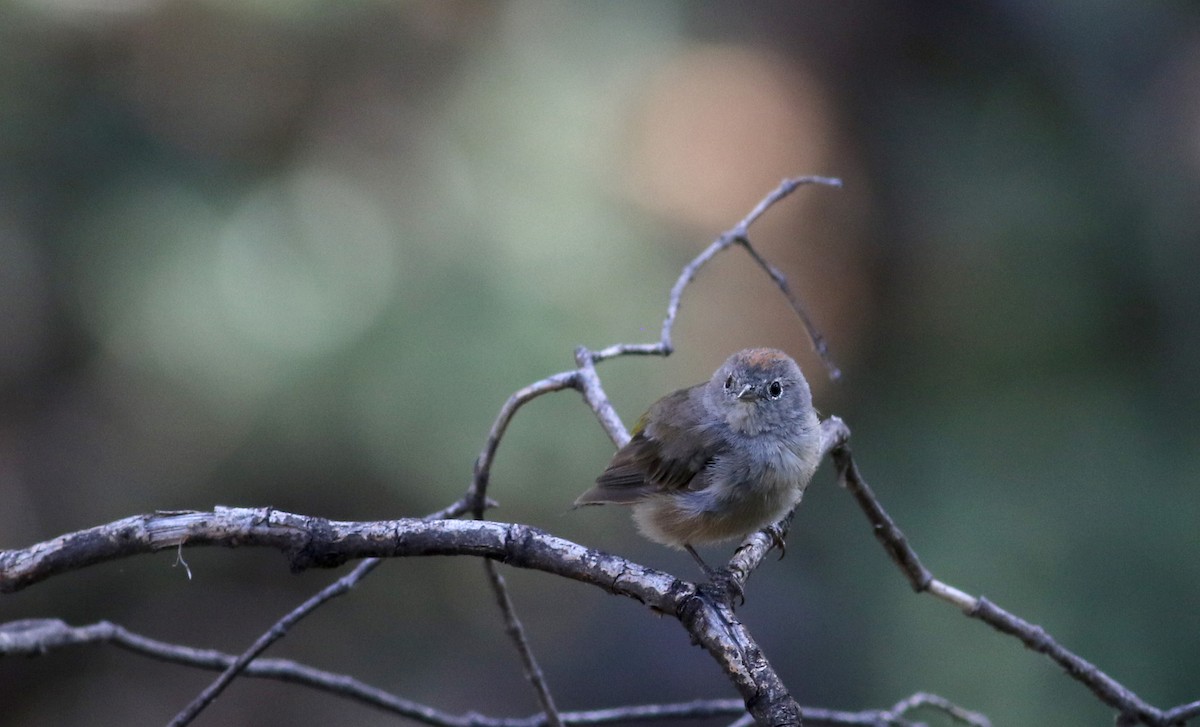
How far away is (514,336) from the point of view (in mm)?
6492

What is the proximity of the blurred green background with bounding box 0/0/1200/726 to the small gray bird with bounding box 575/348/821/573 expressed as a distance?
8.79 feet

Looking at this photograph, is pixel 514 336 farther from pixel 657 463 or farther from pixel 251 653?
pixel 251 653

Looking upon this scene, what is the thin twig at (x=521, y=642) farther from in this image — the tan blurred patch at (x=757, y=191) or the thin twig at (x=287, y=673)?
the tan blurred patch at (x=757, y=191)

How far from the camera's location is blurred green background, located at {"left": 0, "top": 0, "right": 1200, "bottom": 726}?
20.6ft

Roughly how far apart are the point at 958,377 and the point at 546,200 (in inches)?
127

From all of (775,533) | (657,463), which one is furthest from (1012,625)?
(657,463)

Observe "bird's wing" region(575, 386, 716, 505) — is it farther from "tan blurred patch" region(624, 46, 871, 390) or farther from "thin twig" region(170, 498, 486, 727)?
"tan blurred patch" region(624, 46, 871, 390)

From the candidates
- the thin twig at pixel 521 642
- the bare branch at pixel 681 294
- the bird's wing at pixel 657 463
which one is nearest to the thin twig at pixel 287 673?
the thin twig at pixel 521 642

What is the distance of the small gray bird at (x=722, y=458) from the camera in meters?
3.38

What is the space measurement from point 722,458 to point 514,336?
312 centimetres

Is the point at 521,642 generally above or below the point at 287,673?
below

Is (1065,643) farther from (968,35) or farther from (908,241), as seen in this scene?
(968,35)

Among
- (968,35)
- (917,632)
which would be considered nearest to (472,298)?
(917,632)

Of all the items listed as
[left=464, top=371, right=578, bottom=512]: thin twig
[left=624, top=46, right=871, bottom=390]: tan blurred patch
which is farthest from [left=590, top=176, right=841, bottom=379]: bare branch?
[left=624, top=46, right=871, bottom=390]: tan blurred patch
